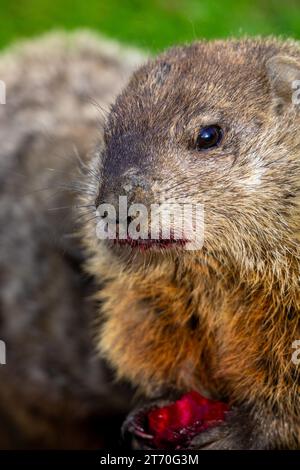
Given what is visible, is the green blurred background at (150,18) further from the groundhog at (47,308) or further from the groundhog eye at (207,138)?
the groundhog eye at (207,138)

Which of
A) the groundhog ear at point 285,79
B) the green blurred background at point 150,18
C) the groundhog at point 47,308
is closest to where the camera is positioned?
the groundhog ear at point 285,79

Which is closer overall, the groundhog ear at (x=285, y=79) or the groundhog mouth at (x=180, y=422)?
the groundhog ear at (x=285, y=79)

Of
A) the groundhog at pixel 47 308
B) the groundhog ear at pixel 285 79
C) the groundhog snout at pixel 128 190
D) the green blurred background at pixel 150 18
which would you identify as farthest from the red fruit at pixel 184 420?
the green blurred background at pixel 150 18

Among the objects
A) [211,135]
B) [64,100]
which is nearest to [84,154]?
Answer: [64,100]

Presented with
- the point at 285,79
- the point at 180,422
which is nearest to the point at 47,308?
the point at 180,422

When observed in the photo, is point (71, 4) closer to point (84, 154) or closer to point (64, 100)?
point (64, 100)

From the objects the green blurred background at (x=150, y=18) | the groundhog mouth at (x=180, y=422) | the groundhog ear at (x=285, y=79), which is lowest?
the groundhog mouth at (x=180, y=422)

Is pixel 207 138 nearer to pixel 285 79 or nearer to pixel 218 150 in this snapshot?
pixel 218 150

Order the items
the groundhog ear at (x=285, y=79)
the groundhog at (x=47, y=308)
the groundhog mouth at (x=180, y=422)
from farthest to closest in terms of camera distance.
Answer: the groundhog at (x=47, y=308)
the groundhog mouth at (x=180, y=422)
the groundhog ear at (x=285, y=79)

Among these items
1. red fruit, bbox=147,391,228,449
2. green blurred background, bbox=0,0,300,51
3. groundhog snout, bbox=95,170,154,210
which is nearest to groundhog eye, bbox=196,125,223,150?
groundhog snout, bbox=95,170,154,210
